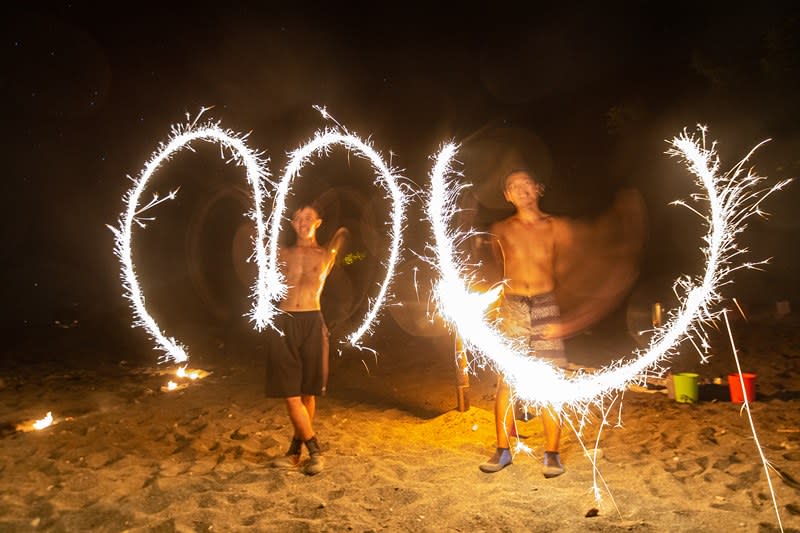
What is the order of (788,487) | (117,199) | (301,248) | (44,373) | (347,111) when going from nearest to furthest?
(788,487)
(301,248)
(44,373)
(347,111)
(117,199)

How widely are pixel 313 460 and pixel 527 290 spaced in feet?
6.86

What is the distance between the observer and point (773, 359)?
24.3ft

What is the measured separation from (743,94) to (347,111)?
847cm

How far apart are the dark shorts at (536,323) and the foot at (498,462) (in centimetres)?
77

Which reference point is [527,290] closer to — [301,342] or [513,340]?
[513,340]

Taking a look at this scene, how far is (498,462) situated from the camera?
168 inches

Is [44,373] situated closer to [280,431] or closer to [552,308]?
[280,431]

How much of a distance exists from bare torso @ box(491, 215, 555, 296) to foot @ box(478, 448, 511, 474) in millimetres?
1201

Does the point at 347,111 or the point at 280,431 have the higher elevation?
the point at 347,111

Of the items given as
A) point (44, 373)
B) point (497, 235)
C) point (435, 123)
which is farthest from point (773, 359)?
point (44, 373)

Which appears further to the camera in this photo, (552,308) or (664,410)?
(664,410)

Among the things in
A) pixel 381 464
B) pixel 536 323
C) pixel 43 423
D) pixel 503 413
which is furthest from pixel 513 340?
pixel 43 423

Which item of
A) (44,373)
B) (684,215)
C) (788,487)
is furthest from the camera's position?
(684,215)

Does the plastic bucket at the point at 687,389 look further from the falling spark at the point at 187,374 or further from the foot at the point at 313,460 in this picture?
the falling spark at the point at 187,374
